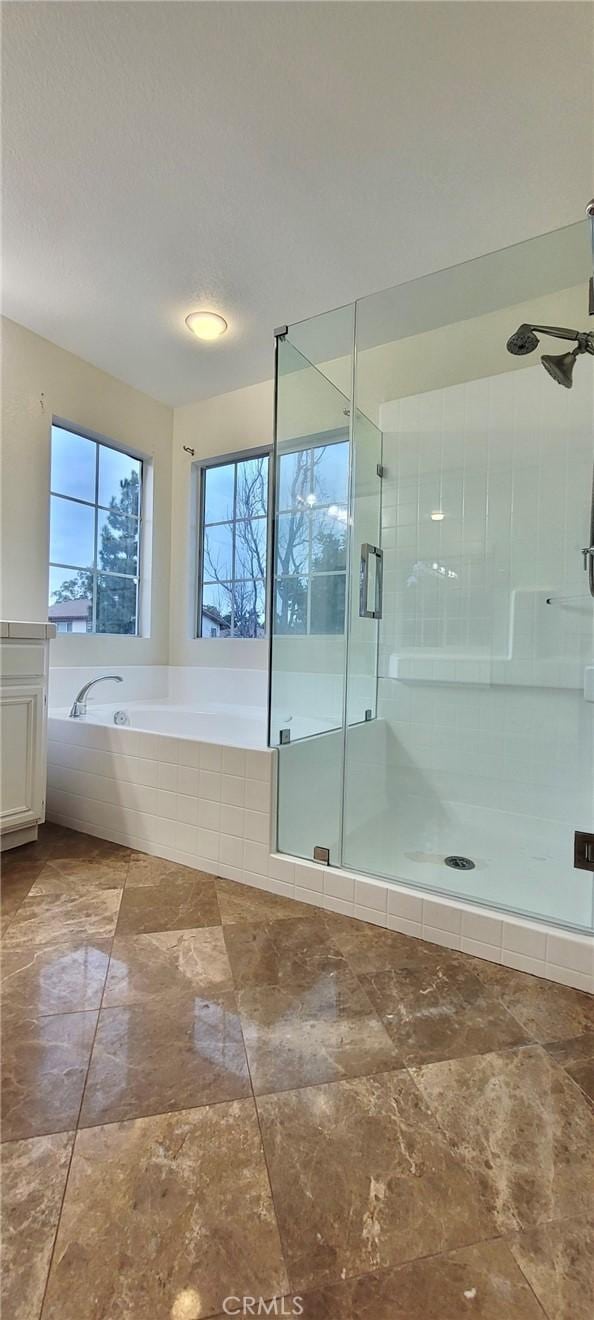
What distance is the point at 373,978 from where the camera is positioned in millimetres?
1349

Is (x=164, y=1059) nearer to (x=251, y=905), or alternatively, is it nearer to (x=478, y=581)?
(x=251, y=905)

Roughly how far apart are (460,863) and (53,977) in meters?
1.38

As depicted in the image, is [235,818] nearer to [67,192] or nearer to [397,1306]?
[397,1306]

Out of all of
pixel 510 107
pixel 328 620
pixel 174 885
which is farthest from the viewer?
pixel 328 620

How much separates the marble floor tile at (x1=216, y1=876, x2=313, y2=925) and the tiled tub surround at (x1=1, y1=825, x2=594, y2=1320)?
12cm

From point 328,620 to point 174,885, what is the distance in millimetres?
1268

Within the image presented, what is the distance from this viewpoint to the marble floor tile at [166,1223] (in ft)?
2.22

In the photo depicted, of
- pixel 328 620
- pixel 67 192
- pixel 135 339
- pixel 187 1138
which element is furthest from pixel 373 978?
pixel 135 339

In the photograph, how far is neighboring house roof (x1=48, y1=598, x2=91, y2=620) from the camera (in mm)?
2938

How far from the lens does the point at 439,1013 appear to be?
4.00 ft

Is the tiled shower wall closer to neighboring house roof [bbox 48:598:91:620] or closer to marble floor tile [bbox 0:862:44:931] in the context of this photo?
marble floor tile [bbox 0:862:44:931]

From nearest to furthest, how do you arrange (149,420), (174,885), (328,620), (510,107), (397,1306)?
(397,1306) → (510,107) → (174,885) → (328,620) → (149,420)

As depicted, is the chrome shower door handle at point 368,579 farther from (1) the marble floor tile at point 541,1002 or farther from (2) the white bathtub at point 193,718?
(1) the marble floor tile at point 541,1002

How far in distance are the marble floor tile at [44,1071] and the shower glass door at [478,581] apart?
3.16 ft
